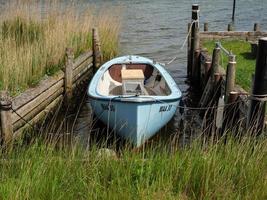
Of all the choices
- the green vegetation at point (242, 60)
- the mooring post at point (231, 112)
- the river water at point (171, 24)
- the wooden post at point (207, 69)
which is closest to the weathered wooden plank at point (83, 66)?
the river water at point (171, 24)

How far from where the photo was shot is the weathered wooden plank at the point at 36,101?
8.37m

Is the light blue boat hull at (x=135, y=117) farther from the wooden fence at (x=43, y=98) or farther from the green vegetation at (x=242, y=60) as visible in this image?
the green vegetation at (x=242, y=60)

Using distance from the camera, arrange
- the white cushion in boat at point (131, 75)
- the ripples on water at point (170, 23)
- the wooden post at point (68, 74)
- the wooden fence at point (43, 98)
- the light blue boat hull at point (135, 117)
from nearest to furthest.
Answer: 1. the wooden fence at point (43, 98)
2. the light blue boat hull at point (135, 117)
3. the white cushion in boat at point (131, 75)
4. the wooden post at point (68, 74)
5. the ripples on water at point (170, 23)

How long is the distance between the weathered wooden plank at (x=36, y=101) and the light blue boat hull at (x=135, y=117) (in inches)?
45.9

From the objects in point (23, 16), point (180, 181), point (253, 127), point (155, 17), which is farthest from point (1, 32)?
point (155, 17)

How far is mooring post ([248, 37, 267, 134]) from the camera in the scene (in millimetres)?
5699

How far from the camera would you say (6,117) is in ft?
23.8

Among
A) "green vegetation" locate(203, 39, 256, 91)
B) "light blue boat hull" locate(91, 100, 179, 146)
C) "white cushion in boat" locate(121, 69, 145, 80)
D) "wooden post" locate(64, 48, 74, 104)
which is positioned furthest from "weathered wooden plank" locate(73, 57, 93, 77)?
"green vegetation" locate(203, 39, 256, 91)

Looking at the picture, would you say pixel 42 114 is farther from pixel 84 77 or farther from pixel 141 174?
pixel 141 174

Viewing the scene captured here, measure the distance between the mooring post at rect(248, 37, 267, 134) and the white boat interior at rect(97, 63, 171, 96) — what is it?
359 cm

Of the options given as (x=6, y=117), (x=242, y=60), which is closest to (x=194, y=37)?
(x=242, y=60)

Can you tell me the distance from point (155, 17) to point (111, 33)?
13.0 meters

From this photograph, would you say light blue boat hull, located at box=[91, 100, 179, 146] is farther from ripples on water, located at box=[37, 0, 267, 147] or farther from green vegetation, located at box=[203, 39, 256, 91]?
green vegetation, located at box=[203, 39, 256, 91]

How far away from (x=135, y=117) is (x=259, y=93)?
310 centimetres
